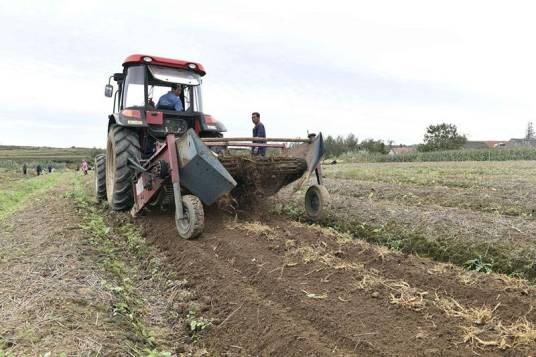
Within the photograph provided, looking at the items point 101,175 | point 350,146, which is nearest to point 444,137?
point 350,146

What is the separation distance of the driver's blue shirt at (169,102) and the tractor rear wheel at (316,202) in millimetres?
2621

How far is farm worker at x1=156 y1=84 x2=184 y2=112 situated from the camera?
7.37 metres

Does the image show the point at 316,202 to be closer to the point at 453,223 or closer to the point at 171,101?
the point at 453,223

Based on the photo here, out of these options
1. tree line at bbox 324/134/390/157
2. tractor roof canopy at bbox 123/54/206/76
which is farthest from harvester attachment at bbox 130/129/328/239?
tree line at bbox 324/134/390/157

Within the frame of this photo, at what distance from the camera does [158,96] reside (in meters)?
7.59

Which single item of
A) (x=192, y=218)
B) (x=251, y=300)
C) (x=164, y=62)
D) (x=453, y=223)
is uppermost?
(x=164, y=62)

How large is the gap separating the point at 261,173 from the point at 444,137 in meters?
48.4

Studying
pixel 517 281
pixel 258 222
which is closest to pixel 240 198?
pixel 258 222

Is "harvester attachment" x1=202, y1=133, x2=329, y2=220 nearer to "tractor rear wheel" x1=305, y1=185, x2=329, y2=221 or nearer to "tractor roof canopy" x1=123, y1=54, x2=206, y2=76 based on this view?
"tractor rear wheel" x1=305, y1=185, x2=329, y2=221

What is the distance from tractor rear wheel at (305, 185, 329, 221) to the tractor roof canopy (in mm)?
2873

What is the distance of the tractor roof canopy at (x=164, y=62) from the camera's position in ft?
23.5

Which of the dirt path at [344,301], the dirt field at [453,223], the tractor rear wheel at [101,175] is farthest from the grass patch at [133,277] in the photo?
the dirt field at [453,223]

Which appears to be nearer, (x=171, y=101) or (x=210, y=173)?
(x=210, y=173)

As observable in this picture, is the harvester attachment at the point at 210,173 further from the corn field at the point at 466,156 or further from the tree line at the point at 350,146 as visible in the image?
the tree line at the point at 350,146
